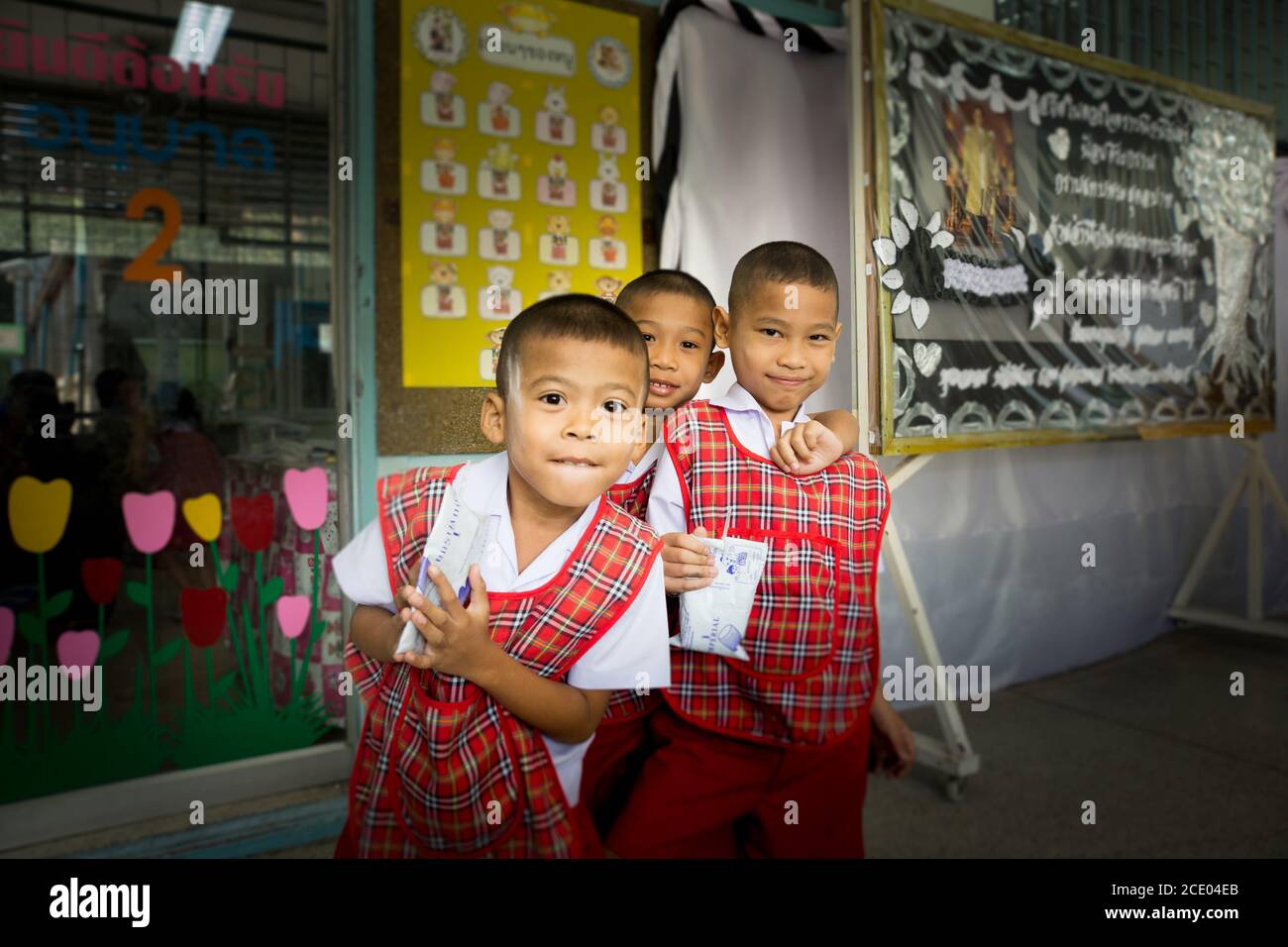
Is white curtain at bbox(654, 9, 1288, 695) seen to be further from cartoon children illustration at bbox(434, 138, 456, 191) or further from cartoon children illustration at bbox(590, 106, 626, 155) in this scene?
cartoon children illustration at bbox(434, 138, 456, 191)

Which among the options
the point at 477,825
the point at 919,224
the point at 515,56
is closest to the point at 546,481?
the point at 477,825

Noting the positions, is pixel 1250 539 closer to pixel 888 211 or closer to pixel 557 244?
pixel 888 211

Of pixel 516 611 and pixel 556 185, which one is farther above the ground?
pixel 556 185

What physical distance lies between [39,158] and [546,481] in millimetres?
1103

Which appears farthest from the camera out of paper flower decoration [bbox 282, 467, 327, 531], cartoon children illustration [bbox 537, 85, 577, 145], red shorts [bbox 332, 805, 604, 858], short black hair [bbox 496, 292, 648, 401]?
paper flower decoration [bbox 282, 467, 327, 531]

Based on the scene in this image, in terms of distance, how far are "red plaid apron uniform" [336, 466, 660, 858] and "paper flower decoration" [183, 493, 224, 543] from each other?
2.79 ft

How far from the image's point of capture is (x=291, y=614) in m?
1.28

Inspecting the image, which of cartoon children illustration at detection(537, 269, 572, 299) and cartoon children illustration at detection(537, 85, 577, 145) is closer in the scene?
cartoon children illustration at detection(537, 269, 572, 299)

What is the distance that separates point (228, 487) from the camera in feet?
4.32

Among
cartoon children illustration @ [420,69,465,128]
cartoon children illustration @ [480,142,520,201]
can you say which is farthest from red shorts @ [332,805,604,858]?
cartoon children illustration @ [420,69,465,128]

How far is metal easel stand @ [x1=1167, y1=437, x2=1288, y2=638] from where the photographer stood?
0.91 m

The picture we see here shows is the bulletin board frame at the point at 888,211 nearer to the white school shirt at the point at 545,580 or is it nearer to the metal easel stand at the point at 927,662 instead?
the metal easel stand at the point at 927,662

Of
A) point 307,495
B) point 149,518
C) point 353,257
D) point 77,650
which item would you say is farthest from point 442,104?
point 77,650

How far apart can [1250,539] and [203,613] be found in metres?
1.37
